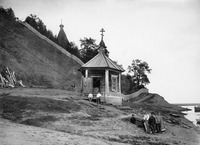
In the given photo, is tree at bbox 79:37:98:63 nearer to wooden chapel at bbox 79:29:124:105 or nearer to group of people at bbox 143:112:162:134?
wooden chapel at bbox 79:29:124:105

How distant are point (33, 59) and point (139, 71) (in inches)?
1406

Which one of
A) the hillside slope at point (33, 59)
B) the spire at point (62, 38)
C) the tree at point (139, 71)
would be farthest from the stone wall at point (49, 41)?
the tree at point (139, 71)

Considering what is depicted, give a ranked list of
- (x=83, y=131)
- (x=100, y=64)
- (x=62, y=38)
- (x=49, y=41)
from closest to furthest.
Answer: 1. (x=83, y=131)
2. (x=100, y=64)
3. (x=49, y=41)
4. (x=62, y=38)

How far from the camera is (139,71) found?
2857 inches

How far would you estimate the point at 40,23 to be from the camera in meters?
61.1

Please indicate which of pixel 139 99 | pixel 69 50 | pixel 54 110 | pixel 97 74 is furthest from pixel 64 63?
pixel 54 110

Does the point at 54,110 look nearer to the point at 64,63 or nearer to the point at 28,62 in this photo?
the point at 28,62

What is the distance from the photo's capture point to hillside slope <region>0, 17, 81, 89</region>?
41031 millimetres

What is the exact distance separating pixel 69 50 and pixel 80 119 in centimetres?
4212

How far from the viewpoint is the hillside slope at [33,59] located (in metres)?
41.0

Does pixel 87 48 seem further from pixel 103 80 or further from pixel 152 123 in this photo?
pixel 152 123

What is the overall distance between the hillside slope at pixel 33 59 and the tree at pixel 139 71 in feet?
82.1

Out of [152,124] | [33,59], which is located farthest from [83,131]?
[33,59]

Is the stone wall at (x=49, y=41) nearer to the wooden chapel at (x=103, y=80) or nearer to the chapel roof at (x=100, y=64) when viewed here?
the chapel roof at (x=100, y=64)
